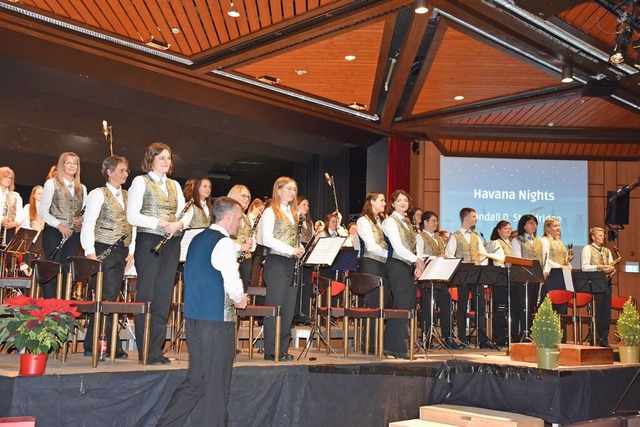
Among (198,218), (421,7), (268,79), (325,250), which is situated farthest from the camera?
(268,79)

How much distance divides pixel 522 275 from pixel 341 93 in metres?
4.25

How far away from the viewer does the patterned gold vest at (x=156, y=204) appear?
17.5 feet

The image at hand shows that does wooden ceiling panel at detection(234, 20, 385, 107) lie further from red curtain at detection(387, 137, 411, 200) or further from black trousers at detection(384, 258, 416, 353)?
black trousers at detection(384, 258, 416, 353)

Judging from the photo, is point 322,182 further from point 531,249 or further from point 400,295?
point 400,295

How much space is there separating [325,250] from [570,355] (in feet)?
9.59

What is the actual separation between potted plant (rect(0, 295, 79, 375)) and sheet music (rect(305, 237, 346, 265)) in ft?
7.39

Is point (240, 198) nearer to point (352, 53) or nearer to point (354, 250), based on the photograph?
point (354, 250)

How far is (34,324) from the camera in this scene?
455 cm

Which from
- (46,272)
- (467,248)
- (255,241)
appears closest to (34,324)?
(46,272)

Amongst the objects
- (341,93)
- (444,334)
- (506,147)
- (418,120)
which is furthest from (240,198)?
(506,147)

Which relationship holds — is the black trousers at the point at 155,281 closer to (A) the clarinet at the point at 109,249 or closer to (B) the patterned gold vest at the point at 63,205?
(A) the clarinet at the point at 109,249

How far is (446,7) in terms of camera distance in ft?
24.7

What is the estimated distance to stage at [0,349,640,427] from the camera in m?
4.64

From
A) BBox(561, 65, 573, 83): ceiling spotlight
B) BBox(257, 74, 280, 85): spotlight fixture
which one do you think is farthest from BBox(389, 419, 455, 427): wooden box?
BBox(257, 74, 280, 85): spotlight fixture
